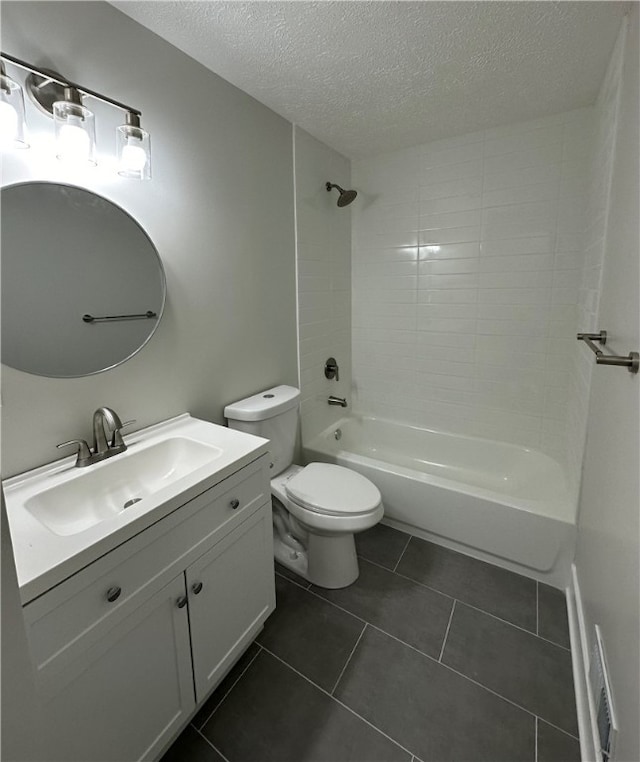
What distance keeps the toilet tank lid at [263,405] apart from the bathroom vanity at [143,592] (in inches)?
11.9

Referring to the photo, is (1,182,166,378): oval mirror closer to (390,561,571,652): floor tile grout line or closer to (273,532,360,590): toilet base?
(273,532,360,590): toilet base

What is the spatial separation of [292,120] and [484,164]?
115 centimetres

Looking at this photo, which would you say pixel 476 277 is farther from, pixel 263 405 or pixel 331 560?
pixel 331 560

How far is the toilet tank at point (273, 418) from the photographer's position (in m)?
1.73

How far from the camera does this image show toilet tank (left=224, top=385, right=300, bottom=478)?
68.2 inches

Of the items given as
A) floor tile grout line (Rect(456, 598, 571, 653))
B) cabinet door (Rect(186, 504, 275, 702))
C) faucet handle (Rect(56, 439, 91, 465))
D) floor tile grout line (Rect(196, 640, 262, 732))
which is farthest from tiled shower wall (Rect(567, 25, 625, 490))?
faucet handle (Rect(56, 439, 91, 465))

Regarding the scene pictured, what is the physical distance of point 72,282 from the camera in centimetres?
119

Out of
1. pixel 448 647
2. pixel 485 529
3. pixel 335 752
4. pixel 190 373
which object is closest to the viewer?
pixel 335 752

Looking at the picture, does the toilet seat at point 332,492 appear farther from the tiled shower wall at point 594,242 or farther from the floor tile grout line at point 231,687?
the tiled shower wall at point 594,242

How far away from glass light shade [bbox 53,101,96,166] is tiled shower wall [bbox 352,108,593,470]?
1.88m

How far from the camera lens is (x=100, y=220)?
→ 122 cm

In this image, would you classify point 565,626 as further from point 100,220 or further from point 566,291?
point 100,220

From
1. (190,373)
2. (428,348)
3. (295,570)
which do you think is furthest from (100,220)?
(428,348)

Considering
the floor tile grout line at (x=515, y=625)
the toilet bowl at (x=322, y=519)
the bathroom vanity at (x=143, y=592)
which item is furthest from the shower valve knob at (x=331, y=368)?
the floor tile grout line at (x=515, y=625)
